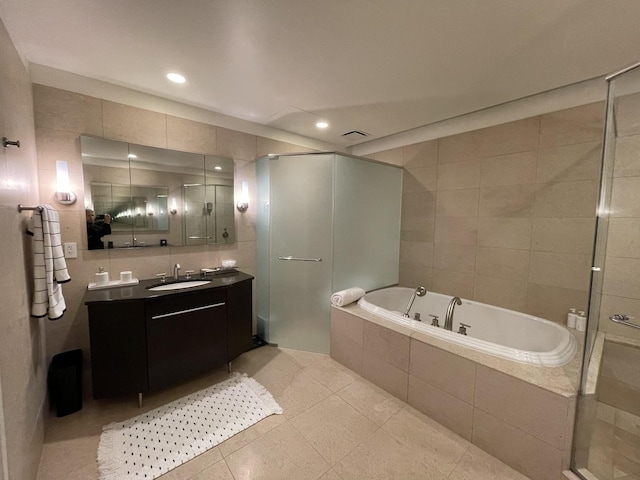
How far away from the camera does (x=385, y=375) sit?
2010 mm

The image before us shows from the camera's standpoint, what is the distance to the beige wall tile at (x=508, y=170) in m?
2.12

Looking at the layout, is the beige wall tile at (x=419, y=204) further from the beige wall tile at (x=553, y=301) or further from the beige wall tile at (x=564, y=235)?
the beige wall tile at (x=553, y=301)

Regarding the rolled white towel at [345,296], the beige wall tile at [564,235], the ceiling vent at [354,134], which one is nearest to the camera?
the beige wall tile at [564,235]

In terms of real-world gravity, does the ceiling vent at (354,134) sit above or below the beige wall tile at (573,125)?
above

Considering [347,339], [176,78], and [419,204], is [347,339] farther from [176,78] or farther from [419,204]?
[176,78]

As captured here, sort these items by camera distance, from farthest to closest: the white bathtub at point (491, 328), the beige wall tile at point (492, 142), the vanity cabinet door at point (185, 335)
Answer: the beige wall tile at point (492, 142) < the vanity cabinet door at point (185, 335) < the white bathtub at point (491, 328)

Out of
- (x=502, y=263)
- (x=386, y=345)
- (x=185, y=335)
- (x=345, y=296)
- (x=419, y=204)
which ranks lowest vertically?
(x=386, y=345)

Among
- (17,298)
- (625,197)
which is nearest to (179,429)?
(17,298)

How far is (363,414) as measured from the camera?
1773 mm

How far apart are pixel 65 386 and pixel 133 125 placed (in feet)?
6.53

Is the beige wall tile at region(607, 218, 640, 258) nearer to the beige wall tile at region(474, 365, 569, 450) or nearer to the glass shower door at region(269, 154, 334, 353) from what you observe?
the beige wall tile at region(474, 365, 569, 450)

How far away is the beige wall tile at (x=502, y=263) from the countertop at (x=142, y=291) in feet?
7.36

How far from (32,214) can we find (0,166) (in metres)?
0.61

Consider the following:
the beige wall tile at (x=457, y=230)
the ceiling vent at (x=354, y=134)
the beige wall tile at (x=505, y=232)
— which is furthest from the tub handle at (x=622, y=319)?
the ceiling vent at (x=354, y=134)
